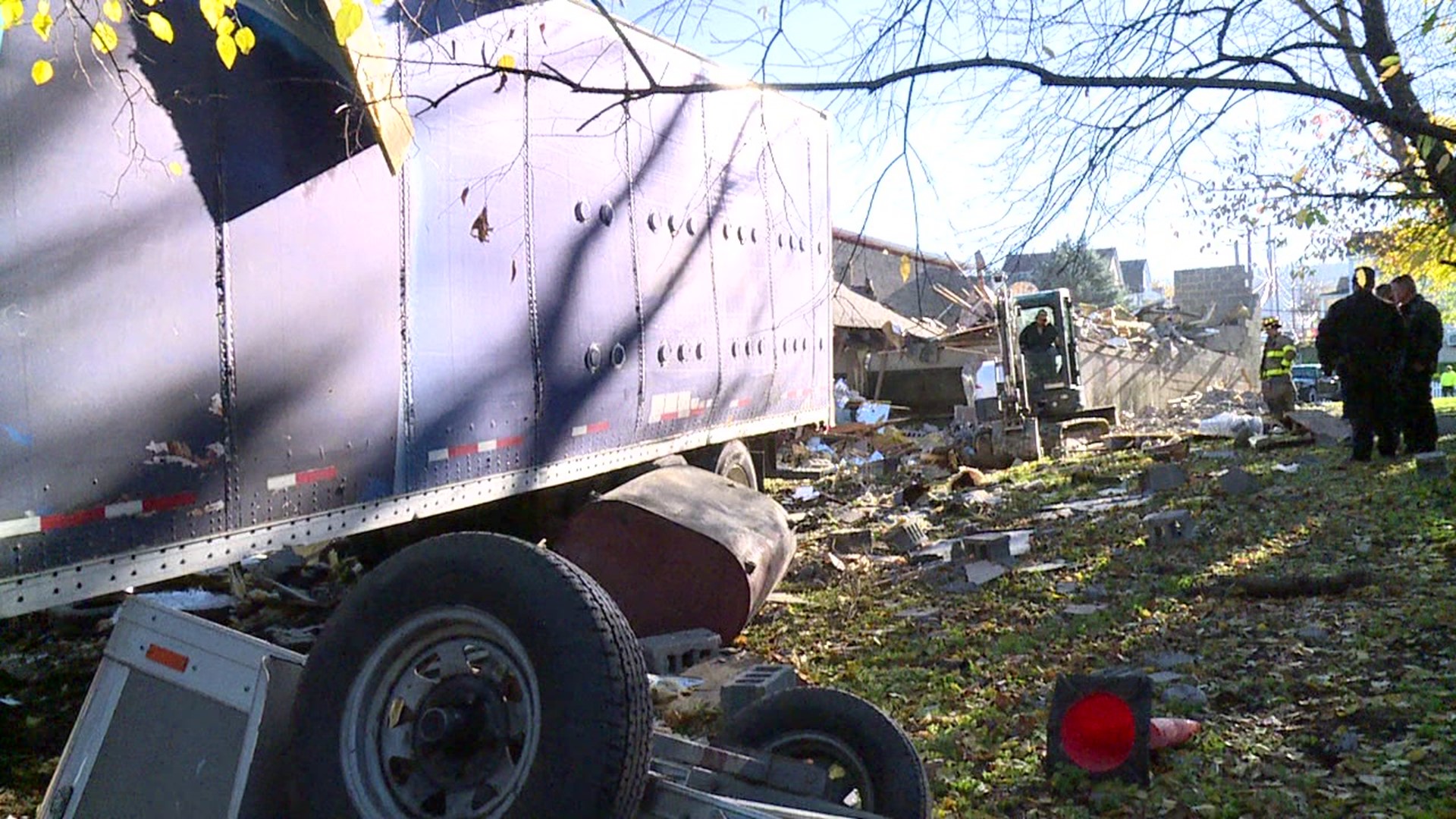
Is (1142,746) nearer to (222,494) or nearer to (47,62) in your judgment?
(222,494)

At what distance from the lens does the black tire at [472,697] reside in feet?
8.55

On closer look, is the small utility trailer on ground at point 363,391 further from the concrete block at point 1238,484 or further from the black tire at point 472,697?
the concrete block at point 1238,484

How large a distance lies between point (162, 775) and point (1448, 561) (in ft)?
24.6

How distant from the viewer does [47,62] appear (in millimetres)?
3938

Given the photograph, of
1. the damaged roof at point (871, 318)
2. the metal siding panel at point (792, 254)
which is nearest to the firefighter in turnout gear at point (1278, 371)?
the metal siding panel at point (792, 254)

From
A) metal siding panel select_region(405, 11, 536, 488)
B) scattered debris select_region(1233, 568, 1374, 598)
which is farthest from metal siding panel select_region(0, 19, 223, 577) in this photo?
scattered debris select_region(1233, 568, 1374, 598)

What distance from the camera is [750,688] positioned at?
4.53 meters

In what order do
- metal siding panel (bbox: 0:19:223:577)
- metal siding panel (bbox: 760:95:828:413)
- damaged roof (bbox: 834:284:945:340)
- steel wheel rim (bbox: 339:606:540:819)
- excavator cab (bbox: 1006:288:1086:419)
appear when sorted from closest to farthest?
steel wheel rim (bbox: 339:606:540:819), metal siding panel (bbox: 0:19:223:577), metal siding panel (bbox: 760:95:828:413), excavator cab (bbox: 1006:288:1086:419), damaged roof (bbox: 834:284:945:340)

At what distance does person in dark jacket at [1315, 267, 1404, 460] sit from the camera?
11.4 meters

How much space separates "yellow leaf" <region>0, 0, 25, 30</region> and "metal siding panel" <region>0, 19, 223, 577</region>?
0.14 meters

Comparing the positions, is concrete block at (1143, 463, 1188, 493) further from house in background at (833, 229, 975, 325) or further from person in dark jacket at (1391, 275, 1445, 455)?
house in background at (833, 229, 975, 325)

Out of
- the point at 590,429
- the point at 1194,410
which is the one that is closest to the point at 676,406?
the point at 590,429

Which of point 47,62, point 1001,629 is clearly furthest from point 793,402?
point 47,62

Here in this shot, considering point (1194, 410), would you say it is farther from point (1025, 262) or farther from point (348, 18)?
point (348, 18)
